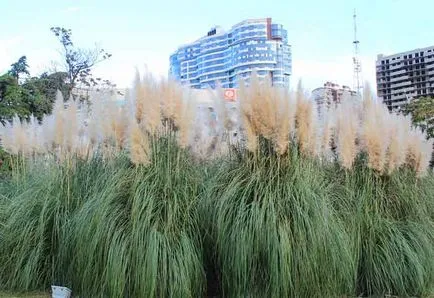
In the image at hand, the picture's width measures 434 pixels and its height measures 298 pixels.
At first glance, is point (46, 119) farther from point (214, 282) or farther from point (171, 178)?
point (214, 282)

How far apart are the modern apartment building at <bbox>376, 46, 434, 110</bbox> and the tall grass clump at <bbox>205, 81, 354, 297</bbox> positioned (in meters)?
17.4

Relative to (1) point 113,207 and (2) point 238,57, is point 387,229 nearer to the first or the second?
(1) point 113,207

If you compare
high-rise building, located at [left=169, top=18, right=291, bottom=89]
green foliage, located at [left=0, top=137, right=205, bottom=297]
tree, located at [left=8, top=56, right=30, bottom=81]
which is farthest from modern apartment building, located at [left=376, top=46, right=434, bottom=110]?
green foliage, located at [left=0, top=137, right=205, bottom=297]

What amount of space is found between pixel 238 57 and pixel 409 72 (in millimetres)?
15158

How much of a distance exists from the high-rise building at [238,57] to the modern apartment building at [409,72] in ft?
28.3

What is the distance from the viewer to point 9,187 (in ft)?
21.2

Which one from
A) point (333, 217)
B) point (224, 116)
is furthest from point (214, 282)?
point (224, 116)

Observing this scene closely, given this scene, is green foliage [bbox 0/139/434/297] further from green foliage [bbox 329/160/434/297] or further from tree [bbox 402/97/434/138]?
tree [bbox 402/97/434/138]

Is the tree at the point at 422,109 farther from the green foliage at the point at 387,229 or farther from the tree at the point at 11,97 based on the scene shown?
the green foliage at the point at 387,229

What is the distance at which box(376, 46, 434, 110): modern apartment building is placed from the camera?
21.4 meters

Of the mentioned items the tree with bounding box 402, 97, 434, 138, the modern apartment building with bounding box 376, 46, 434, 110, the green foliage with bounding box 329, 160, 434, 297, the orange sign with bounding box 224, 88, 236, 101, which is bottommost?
the green foliage with bounding box 329, 160, 434, 297

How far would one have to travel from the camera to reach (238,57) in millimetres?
9070

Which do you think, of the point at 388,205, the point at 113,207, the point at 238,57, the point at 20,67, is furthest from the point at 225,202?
the point at 20,67

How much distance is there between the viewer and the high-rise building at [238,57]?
6562 mm
